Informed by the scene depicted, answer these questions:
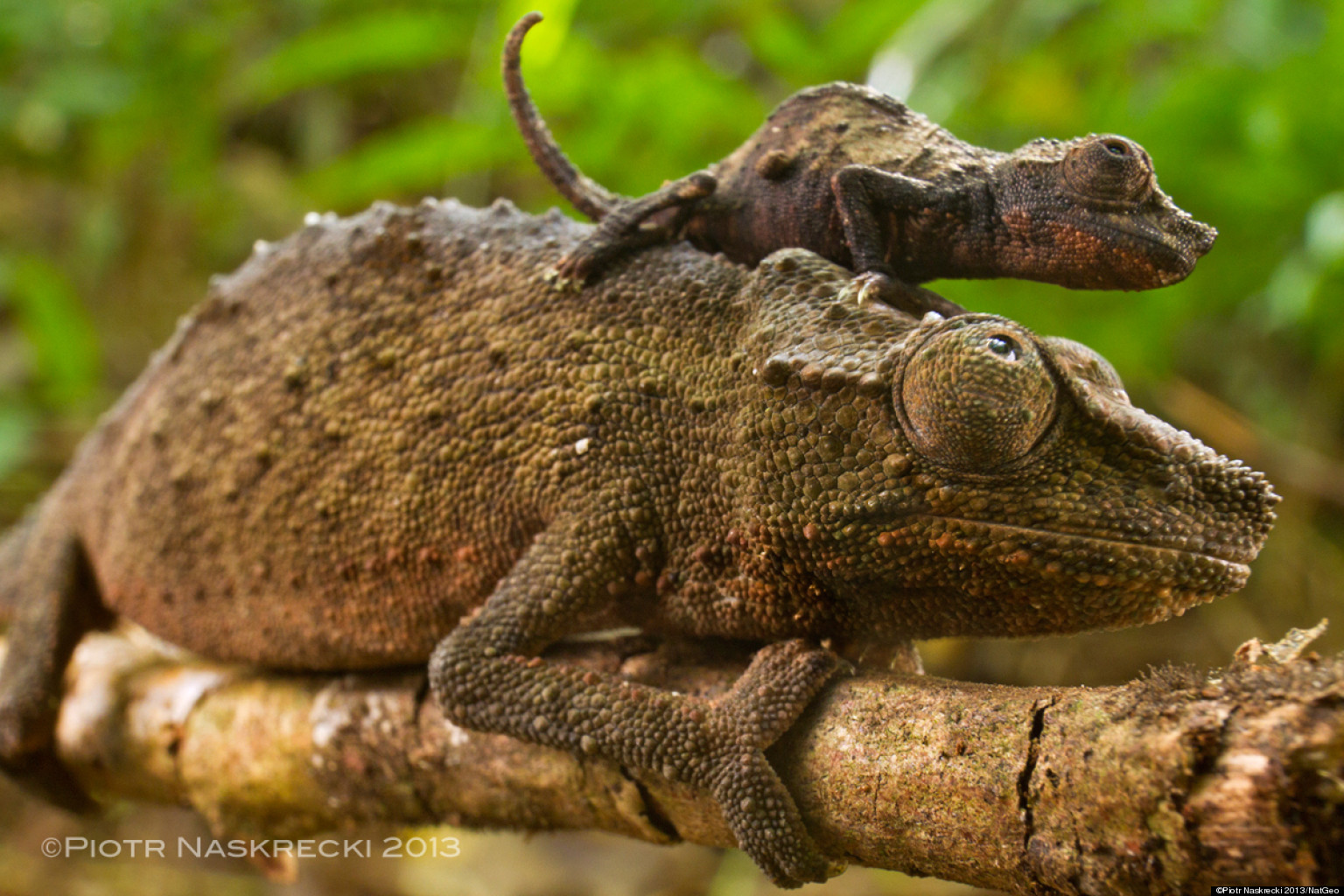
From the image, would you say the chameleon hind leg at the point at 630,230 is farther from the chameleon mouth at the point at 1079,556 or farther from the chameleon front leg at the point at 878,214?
the chameleon mouth at the point at 1079,556

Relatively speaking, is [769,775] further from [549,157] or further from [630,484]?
[549,157]

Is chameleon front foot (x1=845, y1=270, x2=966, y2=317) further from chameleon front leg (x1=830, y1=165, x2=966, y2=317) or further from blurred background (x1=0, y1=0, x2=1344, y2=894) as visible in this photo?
blurred background (x1=0, y1=0, x2=1344, y2=894)

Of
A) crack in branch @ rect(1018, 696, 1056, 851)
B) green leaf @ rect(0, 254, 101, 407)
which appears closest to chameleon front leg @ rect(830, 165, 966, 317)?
crack in branch @ rect(1018, 696, 1056, 851)

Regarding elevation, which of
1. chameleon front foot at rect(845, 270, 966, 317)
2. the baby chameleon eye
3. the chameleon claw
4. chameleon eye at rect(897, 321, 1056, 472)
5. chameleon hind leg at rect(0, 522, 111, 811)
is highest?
the chameleon claw

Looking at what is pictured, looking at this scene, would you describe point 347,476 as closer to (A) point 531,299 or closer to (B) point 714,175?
(A) point 531,299

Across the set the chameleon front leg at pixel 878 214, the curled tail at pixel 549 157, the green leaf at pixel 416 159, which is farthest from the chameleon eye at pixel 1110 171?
the green leaf at pixel 416 159

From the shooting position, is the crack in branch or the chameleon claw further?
the chameleon claw
